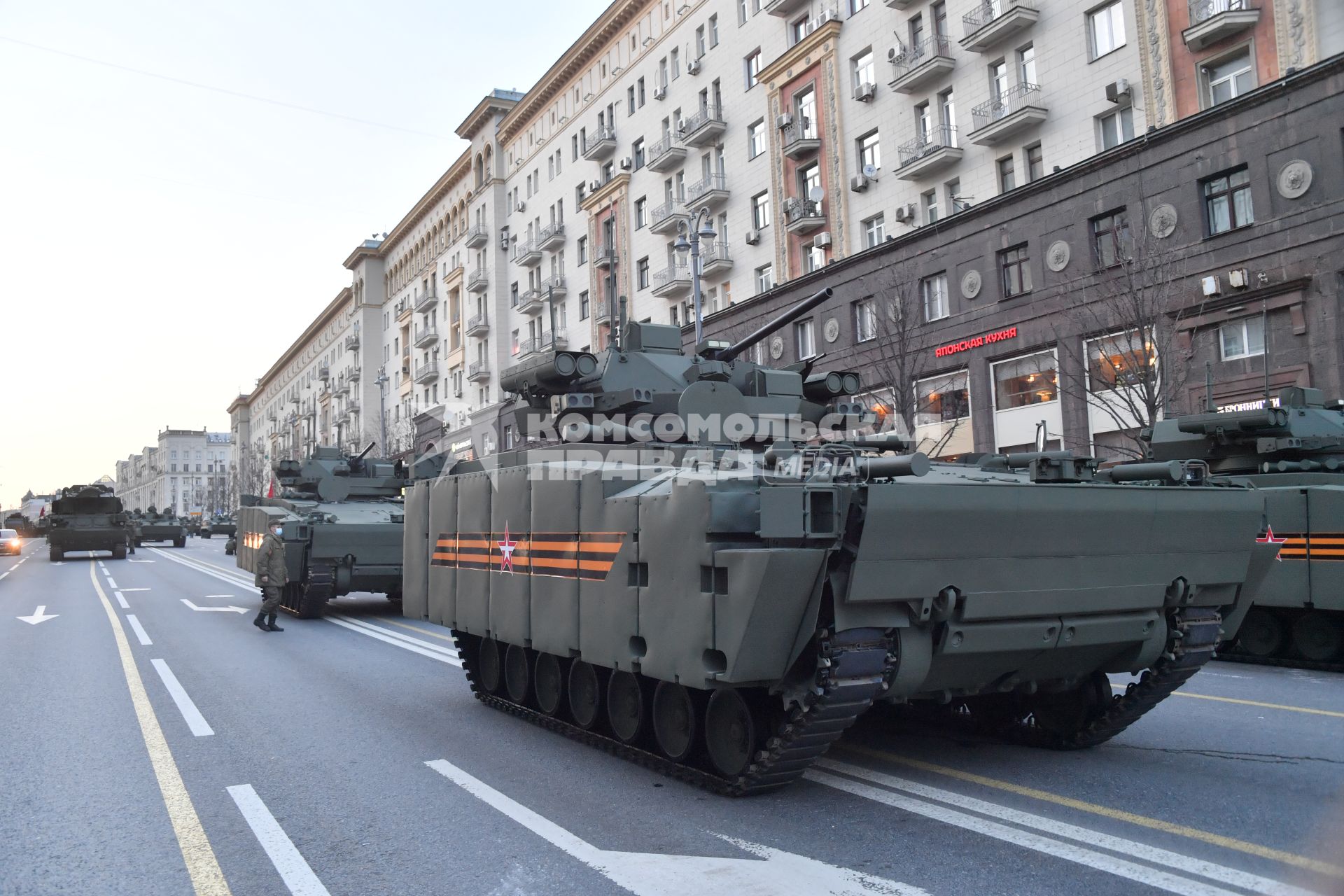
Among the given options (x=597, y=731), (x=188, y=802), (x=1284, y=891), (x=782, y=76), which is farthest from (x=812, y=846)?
(x=782, y=76)

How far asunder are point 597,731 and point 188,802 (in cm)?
267

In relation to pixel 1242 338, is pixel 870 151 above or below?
above

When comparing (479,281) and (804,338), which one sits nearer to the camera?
(804,338)

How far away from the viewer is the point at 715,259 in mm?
35500

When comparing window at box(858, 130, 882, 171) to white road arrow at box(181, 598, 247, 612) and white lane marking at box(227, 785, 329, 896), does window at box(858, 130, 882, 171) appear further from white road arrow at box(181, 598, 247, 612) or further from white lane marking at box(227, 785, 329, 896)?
white lane marking at box(227, 785, 329, 896)

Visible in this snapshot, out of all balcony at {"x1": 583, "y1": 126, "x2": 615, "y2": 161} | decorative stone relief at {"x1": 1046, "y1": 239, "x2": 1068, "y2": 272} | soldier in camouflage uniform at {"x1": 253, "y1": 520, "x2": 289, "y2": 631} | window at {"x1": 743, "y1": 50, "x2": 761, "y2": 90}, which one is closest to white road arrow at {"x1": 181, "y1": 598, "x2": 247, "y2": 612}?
soldier in camouflage uniform at {"x1": 253, "y1": 520, "x2": 289, "y2": 631}

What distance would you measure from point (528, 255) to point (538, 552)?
44604mm

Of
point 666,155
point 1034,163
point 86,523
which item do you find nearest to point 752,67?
point 666,155

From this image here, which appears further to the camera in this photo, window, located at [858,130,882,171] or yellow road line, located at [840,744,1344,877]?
window, located at [858,130,882,171]

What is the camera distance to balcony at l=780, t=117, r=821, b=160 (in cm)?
3160

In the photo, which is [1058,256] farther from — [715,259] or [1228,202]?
[715,259]

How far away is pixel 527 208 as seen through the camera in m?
52.3

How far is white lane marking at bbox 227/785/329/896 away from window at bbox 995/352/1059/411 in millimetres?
20370

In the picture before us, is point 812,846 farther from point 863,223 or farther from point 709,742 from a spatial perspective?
point 863,223
